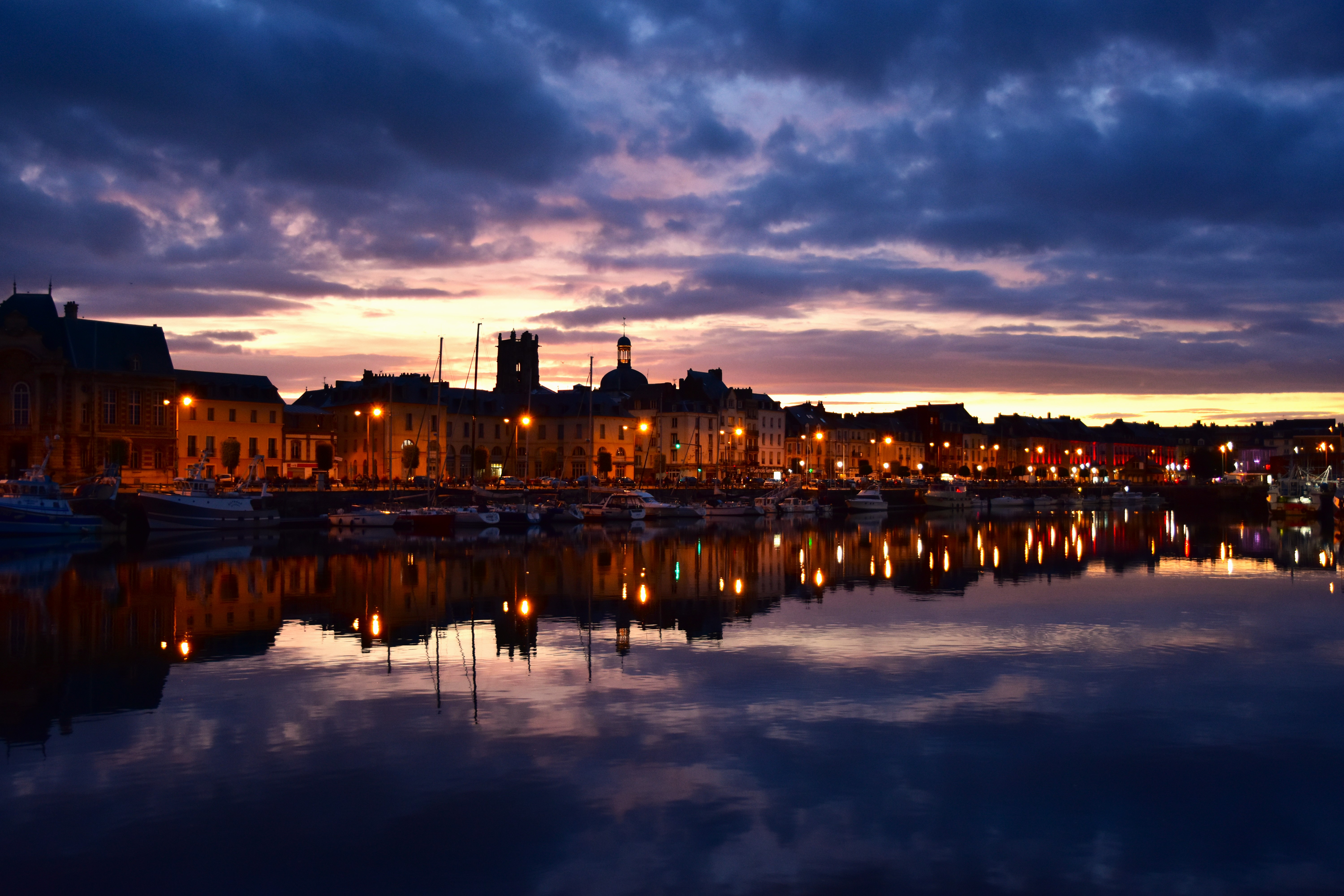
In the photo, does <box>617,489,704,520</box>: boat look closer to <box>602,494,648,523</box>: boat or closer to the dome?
<box>602,494,648,523</box>: boat

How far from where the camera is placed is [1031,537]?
70.6 m

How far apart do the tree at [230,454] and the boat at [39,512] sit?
3319 cm

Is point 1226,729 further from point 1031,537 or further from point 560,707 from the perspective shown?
point 1031,537

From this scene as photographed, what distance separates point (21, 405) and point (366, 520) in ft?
78.3

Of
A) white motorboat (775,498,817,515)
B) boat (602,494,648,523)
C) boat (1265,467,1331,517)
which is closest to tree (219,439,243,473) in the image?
boat (602,494,648,523)

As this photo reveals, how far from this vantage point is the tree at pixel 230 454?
9231 centimetres

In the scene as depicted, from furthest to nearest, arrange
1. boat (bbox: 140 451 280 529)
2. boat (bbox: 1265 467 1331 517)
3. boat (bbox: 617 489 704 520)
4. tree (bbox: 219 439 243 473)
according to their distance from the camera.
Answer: boat (bbox: 1265 467 1331 517) → tree (bbox: 219 439 243 473) → boat (bbox: 617 489 704 520) → boat (bbox: 140 451 280 529)

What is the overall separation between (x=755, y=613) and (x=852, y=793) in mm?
16949

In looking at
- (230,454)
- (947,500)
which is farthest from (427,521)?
(947,500)

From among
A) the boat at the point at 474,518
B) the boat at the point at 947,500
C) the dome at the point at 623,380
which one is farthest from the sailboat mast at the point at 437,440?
the boat at the point at 947,500

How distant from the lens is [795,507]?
10112cm

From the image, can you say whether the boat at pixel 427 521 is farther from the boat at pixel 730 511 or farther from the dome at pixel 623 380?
the dome at pixel 623 380

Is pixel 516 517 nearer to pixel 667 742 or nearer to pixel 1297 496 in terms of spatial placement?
pixel 667 742

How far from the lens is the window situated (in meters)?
70.8
